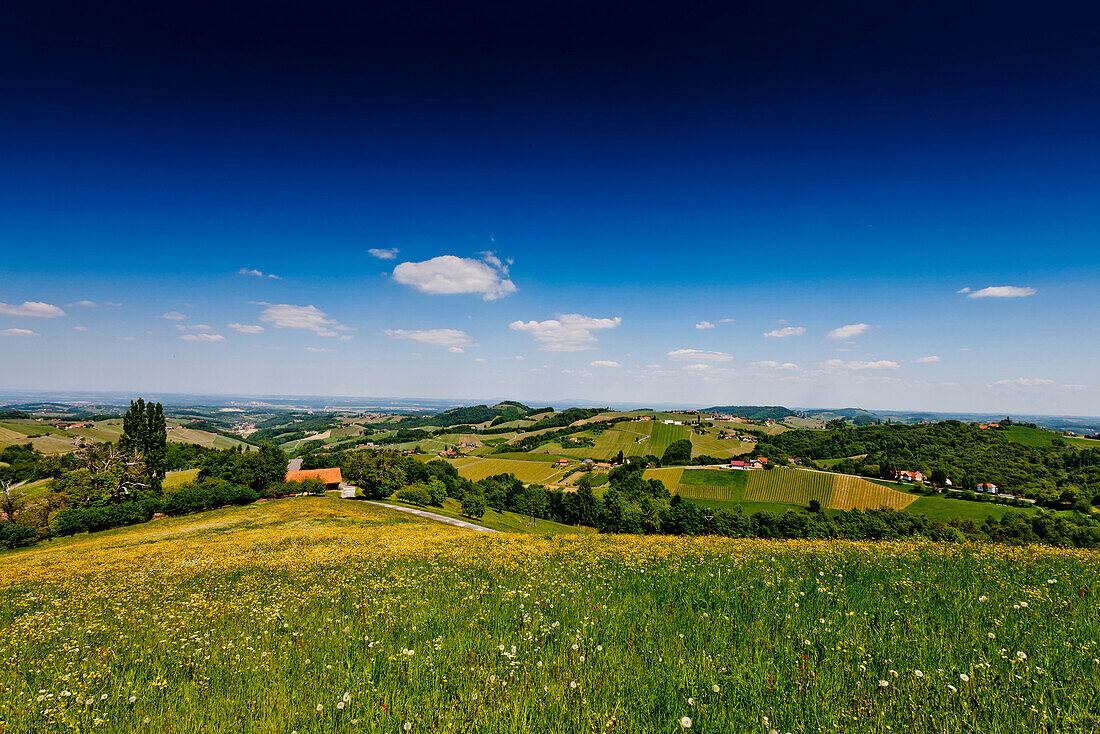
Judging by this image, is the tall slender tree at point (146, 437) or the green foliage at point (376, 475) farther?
the green foliage at point (376, 475)

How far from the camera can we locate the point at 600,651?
5980 mm

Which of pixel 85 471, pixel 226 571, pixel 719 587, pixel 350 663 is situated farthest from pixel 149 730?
pixel 85 471

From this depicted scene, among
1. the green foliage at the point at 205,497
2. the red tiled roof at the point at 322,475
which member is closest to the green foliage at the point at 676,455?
the red tiled roof at the point at 322,475

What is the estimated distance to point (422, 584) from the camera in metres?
10.7

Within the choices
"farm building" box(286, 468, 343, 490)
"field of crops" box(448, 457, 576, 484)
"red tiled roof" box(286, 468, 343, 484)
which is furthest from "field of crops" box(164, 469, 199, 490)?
"field of crops" box(448, 457, 576, 484)

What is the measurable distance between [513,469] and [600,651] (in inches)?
6483

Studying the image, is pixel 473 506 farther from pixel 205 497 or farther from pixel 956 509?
pixel 956 509

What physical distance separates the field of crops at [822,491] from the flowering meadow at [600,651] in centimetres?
12922

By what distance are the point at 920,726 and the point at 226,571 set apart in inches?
802

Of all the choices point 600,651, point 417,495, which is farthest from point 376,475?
point 600,651

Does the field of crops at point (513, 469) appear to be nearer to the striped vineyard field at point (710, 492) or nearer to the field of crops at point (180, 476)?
the striped vineyard field at point (710, 492)

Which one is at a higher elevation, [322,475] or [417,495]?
[322,475]

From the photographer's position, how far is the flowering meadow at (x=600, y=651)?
4.54 meters

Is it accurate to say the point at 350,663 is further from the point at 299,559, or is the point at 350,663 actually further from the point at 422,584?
the point at 299,559
